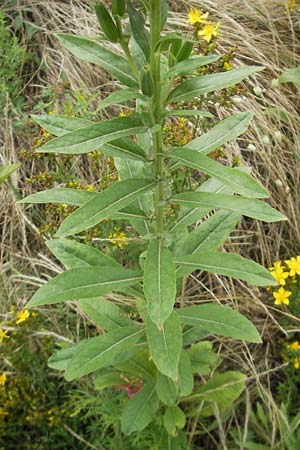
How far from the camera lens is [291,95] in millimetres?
2840

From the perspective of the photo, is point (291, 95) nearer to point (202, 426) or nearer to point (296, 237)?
point (296, 237)

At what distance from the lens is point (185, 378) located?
5.31 ft

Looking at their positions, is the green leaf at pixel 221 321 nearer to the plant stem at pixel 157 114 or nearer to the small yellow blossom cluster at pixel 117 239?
the plant stem at pixel 157 114

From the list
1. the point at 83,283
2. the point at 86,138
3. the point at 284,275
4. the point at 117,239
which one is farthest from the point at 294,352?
the point at 86,138

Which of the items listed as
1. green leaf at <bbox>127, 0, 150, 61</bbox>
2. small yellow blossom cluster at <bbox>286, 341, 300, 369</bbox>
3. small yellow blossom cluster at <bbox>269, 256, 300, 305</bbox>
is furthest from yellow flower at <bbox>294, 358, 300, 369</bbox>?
green leaf at <bbox>127, 0, 150, 61</bbox>

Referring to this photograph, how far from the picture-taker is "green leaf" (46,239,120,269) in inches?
64.4

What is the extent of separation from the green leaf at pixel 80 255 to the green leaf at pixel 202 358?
45 centimetres

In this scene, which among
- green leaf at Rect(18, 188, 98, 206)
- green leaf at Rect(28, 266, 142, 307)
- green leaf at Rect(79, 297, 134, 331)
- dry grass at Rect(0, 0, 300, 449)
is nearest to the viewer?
green leaf at Rect(28, 266, 142, 307)

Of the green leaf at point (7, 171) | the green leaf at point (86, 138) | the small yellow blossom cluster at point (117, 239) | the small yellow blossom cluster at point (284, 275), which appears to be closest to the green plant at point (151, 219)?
the green leaf at point (86, 138)

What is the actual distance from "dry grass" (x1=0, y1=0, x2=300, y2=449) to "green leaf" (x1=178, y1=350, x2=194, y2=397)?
42cm

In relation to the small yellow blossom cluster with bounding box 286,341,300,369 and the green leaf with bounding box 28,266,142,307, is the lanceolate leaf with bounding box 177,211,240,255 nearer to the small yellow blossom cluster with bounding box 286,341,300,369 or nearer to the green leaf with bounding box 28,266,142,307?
the green leaf with bounding box 28,266,142,307

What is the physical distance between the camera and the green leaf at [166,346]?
53.0 inches

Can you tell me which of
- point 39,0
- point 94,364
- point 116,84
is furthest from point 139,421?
point 39,0

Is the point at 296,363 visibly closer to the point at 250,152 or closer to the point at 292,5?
the point at 250,152
